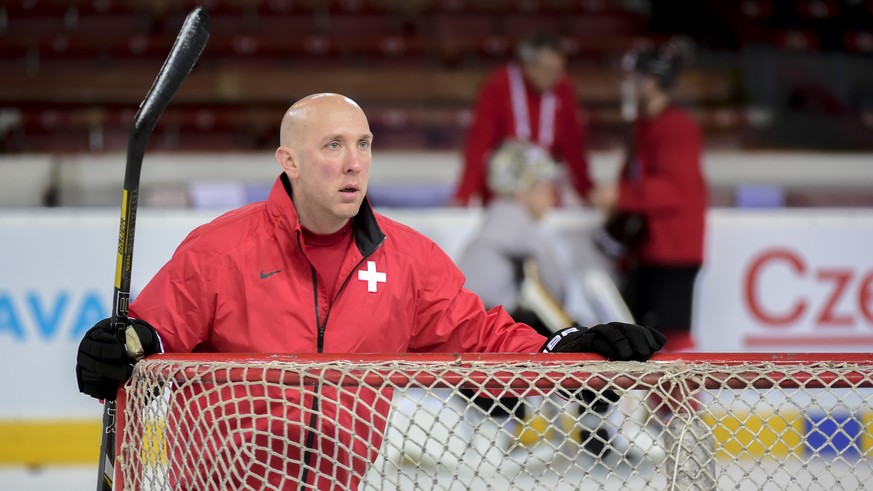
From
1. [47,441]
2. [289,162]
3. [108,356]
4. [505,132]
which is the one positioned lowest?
[47,441]

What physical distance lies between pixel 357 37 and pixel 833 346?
4.21 metres

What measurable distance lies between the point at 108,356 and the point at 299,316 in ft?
1.48

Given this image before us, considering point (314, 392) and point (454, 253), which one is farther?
point (454, 253)

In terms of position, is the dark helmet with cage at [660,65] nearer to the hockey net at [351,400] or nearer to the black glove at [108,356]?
the hockey net at [351,400]

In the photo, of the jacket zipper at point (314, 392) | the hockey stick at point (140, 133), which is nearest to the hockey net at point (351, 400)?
the jacket zipper at point (314, 392)

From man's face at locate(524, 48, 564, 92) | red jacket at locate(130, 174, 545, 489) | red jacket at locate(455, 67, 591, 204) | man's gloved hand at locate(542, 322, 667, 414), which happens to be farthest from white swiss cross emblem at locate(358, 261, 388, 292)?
man's face at locate(524, 48, 564, 92)

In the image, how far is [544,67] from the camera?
217 inches

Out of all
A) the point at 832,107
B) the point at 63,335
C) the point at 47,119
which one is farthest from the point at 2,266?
the point at 832,107

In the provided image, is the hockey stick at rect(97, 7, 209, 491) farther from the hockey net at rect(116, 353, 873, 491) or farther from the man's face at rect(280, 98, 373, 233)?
the man's face at rect(280, 98, 373, 233)

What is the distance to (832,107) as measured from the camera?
23.4 ft

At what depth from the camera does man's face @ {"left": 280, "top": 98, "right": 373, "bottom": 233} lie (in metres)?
2.47

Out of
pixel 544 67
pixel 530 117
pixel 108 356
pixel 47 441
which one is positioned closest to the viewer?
pixel 108 356

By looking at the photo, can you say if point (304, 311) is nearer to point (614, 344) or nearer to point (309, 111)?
point (309, 111)

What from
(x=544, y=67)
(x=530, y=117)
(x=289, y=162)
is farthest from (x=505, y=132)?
(x=289, y=162)
